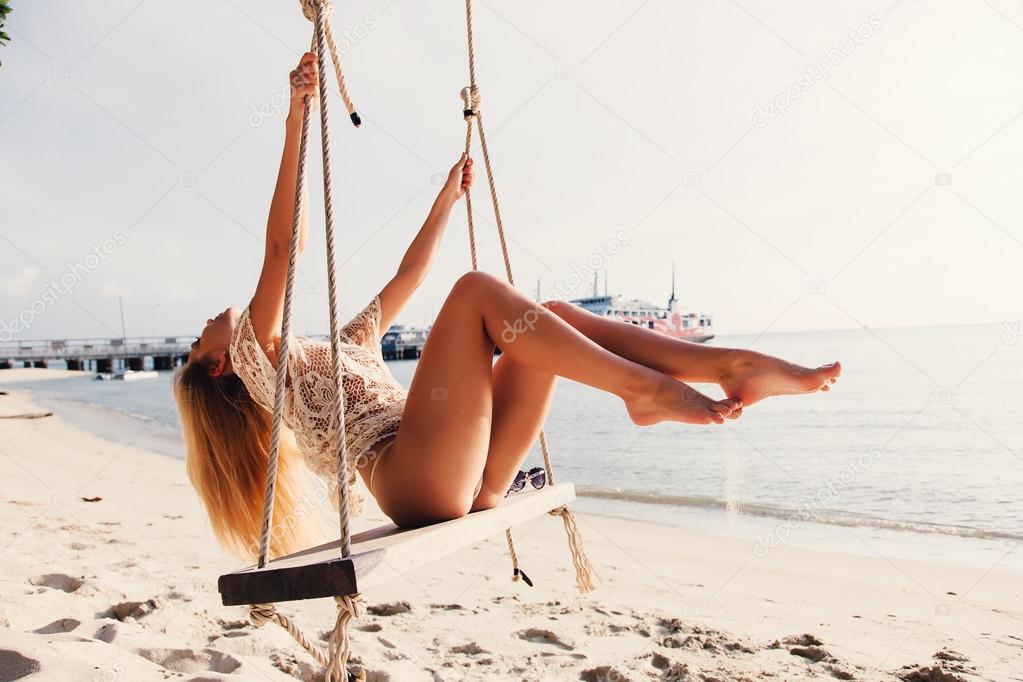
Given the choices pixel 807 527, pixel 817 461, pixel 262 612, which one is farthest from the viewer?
pixel 817 461

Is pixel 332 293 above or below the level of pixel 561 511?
above

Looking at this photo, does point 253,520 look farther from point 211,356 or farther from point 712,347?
point 712,347

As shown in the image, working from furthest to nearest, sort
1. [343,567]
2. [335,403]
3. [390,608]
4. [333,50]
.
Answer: [390,608] → [333,50] → [335,403] → [343,567]

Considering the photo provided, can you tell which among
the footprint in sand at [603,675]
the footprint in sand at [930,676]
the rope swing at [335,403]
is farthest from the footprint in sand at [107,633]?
the footprint in sand at [930,676]

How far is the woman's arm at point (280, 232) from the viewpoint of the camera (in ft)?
5.68

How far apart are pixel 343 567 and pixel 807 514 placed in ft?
16.1

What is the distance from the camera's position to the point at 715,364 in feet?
5.67

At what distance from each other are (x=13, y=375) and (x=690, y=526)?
94.4ft

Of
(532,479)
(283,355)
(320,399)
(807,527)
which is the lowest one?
(807,527)

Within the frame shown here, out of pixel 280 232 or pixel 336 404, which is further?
pixel 280 232

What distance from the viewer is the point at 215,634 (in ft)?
7.95

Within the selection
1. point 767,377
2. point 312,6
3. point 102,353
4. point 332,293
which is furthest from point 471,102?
point 102,353

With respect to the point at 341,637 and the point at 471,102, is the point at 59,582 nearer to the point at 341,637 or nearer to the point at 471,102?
the point at 341,637

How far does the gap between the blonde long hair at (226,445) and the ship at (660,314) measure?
26.5 meters
